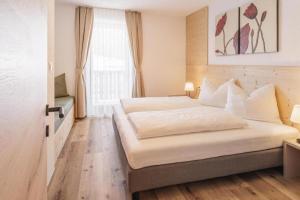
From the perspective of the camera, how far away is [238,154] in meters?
2.21

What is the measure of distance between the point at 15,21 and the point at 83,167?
225 cm

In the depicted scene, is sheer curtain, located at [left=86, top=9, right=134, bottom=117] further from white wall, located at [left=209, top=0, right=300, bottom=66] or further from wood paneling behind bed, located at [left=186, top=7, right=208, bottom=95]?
white wall, located at [left=209, top=0, right=300, bottom=66]

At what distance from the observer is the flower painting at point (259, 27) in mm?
2859

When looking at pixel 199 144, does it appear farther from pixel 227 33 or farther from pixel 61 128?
pixel 227 33

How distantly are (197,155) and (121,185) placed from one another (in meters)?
0.84

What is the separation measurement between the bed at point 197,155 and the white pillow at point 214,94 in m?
1.18

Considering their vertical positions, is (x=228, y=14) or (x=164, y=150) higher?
(x=228, y=14)

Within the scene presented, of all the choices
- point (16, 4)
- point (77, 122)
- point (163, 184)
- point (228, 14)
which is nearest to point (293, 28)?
point (228, 14)

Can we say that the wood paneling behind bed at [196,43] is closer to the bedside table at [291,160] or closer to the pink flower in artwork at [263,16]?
the pink flower in artwork at [263,16]

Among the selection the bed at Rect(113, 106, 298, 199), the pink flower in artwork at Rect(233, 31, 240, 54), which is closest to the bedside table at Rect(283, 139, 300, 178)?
the bed at Rect(113, 106, 298, 199)

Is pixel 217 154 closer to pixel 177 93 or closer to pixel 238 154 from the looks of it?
pixel 238 154

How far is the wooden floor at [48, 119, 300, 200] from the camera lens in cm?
199

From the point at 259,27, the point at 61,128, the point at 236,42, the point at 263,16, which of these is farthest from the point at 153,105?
the point at 263,16

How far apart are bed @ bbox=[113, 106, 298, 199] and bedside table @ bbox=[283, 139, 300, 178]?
0.23 feet
